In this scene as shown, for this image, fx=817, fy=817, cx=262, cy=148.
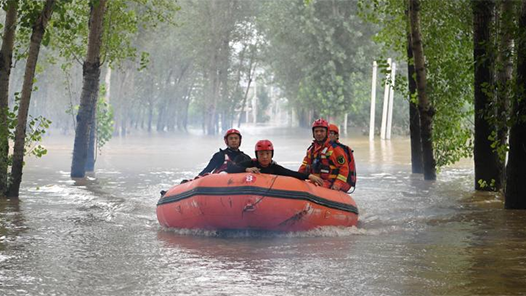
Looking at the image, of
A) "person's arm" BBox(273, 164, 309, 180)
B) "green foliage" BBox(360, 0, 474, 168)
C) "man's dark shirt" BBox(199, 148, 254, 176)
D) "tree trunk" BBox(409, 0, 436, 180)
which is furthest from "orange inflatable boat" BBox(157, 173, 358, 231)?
"tree trunk" BBox(409, 0, 436, 180)

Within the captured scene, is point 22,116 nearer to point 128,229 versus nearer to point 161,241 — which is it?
point 128,229

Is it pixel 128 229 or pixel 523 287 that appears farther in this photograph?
pixel 128 229

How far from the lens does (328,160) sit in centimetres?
1226

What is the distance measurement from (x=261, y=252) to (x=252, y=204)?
111 cm

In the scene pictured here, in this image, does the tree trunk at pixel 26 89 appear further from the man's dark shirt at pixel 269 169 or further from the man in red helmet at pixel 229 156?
the man's dark shirt at pixel 269 169

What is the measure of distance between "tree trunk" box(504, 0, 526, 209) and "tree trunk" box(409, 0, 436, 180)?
510cm

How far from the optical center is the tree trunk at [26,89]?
44.6 ft

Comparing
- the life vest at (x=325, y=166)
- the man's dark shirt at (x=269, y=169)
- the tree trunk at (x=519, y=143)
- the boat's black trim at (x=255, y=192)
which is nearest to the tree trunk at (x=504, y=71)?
the tree trunk at (x=519, y=143)

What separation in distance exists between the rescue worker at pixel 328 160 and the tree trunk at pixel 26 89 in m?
4.93

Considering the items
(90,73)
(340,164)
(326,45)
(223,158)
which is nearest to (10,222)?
(223,158)

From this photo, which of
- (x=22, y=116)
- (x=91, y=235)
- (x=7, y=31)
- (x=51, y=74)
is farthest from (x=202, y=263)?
(x=51, y=74)

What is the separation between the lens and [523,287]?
719 centimetres

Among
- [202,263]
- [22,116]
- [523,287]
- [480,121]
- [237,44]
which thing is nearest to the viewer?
[523,287]

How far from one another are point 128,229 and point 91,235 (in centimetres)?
89
